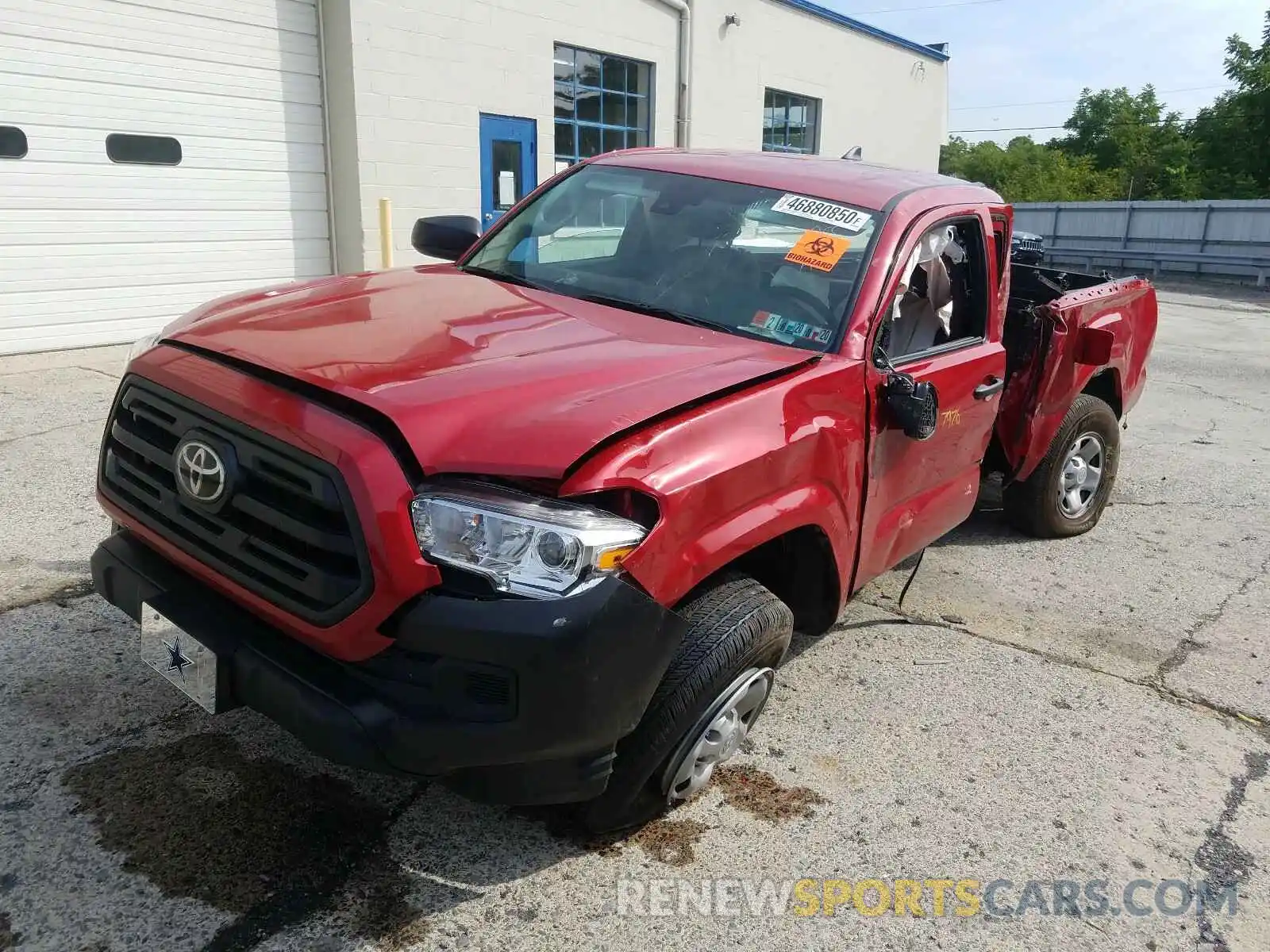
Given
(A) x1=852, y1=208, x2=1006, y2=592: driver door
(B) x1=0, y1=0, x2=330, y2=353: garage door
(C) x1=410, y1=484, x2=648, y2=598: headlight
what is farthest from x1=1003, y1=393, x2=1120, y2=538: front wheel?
(B) x1=0, y1=0, x2=330, y2=353: garage door

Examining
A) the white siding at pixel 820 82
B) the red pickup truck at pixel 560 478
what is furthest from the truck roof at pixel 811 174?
the white siding at pixel 820 82

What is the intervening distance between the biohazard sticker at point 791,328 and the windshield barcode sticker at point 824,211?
1.47 feet

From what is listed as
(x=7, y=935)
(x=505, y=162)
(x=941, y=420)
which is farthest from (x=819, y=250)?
(x=505, y=162)

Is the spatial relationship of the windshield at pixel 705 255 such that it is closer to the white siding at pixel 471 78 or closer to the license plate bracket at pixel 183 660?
the license plate bracket at pixel 183 660

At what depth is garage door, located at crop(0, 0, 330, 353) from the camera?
8078 millimetres

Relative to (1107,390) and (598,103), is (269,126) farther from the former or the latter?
(1107,390)

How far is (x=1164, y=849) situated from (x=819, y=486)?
1439mm

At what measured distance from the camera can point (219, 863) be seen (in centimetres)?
248

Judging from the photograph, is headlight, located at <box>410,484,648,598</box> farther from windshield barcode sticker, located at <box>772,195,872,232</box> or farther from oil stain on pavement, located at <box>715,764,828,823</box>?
windshield barcode sticker, located at <box>772,195,872,232</box>

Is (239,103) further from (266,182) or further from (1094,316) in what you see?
(1094,316)

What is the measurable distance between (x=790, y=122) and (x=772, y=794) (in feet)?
52.6

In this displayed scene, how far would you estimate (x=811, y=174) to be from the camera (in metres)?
3.65

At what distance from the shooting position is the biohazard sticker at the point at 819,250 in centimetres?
322

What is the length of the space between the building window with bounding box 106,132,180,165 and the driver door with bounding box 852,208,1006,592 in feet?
25.3
